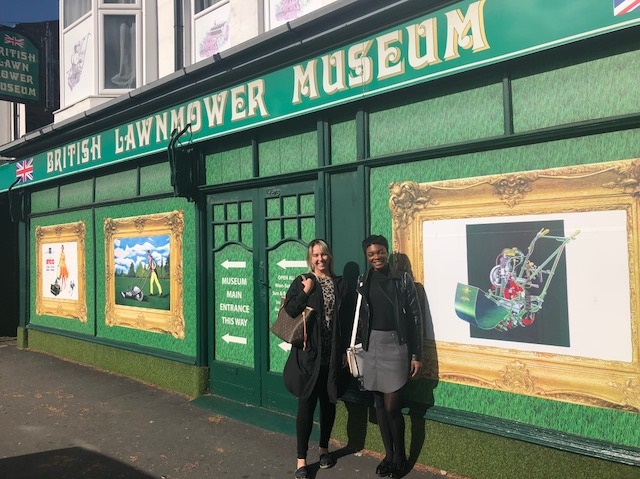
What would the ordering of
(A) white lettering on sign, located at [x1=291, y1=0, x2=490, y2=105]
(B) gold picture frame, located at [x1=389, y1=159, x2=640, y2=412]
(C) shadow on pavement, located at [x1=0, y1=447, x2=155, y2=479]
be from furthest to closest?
(C) shadow on pavement, located at [x1=0, y1=447, x2=155, y2=479]
(A) white lettering on sign, located at [x1=291, y1=0, x2=490, y2=105]
(B) gold picture frame, located at [x1=389, y1=159, x2=640, y2=412]

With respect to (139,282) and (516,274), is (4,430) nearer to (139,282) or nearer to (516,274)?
(139,282)

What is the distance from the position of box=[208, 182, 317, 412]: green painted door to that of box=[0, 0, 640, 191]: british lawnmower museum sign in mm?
824

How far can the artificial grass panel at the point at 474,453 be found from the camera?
10.9 ft

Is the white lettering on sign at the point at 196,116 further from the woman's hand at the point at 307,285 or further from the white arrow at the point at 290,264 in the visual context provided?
the woman's hand at the point at 307,285

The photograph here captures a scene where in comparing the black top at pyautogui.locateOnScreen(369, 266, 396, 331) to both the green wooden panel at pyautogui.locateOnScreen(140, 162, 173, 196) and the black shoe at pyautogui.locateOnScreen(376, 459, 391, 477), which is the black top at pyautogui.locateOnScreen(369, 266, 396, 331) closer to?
the black shoe at pyautogui.locateOnScreen(376, 459, 391, 477)

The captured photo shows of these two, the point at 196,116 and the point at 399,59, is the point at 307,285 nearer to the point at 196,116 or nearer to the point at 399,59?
the point at 399,59

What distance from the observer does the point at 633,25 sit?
3057 millimetres

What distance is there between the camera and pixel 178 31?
747 centimetres

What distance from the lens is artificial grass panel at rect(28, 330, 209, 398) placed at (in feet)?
19.8

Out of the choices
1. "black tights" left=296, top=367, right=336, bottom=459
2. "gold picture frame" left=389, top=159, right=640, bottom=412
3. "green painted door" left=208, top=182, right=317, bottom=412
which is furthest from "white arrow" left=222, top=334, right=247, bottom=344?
"gold picture frame" left=389, top=159, right=640, bottom=412

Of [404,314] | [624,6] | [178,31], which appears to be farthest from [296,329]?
[178,31]

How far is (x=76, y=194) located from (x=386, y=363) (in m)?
6.48

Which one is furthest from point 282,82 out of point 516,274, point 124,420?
point 124,420

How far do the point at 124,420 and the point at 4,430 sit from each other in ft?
3.77
